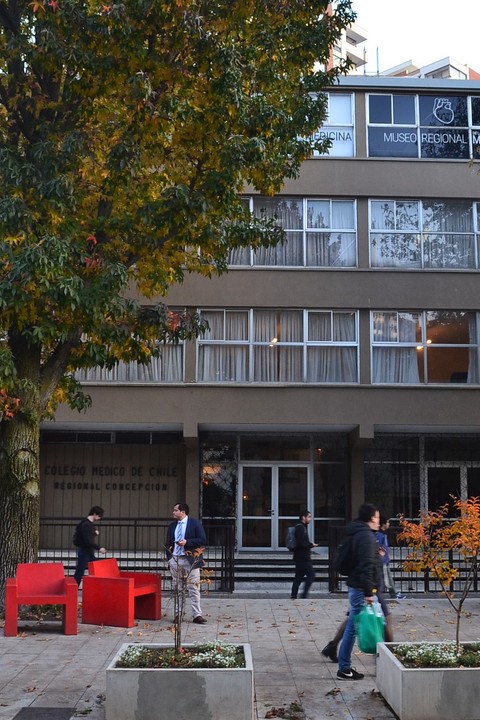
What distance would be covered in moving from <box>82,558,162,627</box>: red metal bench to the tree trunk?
110 centimetres

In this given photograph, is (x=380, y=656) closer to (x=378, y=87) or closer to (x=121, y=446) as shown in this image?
(x=121, y=446)

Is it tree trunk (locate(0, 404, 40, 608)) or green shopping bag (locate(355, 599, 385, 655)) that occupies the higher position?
tree trunk (locate(0, 404, 40, 608))

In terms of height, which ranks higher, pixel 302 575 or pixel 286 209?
pixel 286 209

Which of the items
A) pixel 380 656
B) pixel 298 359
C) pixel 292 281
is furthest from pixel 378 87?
pixel 380 656

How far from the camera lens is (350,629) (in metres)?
8.84

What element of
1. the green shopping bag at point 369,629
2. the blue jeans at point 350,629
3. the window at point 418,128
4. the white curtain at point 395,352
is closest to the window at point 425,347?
the white curtain at point 395,352

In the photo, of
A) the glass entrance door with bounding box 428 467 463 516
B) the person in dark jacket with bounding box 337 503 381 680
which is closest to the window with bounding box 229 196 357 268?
the glass entrance door with bounding box 428 467 463 516

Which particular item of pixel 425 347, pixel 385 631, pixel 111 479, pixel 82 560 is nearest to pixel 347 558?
pixel 385 631

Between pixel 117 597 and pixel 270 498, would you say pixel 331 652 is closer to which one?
pixel 117 597

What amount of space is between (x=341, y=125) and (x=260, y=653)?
1737cm

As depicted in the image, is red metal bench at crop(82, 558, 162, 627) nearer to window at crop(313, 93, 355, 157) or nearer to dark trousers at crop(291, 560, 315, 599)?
dark trousers at crop(291, 560, 315, 599)

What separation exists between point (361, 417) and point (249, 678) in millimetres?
16227

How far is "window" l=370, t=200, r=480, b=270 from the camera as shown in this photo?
2405cm

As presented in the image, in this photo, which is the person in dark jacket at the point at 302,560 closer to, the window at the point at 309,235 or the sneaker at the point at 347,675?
the sneaker at the point at 347,675
